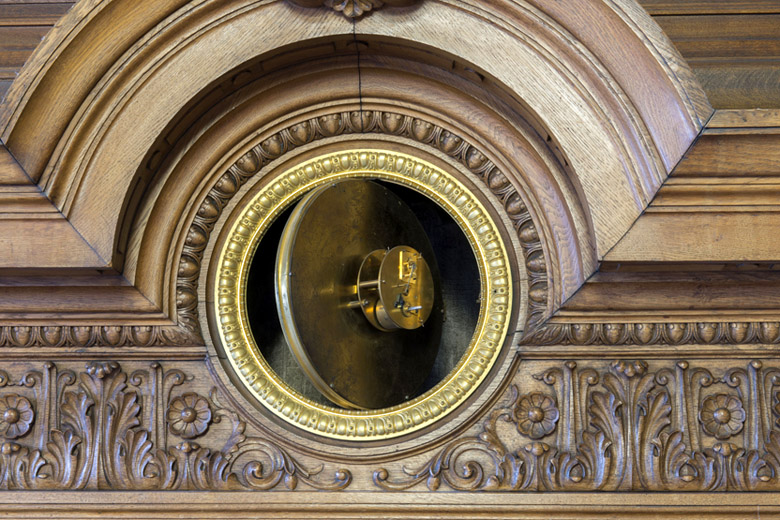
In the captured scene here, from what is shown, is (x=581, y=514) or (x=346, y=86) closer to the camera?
(x=581, y=514)

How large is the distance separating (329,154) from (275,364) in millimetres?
365

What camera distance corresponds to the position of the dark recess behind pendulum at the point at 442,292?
1334mm

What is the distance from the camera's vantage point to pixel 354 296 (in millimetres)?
1319

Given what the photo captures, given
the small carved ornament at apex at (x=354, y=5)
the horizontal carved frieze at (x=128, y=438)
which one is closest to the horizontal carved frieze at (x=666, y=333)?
the horizontal carved frieze at (x=128, y=438)

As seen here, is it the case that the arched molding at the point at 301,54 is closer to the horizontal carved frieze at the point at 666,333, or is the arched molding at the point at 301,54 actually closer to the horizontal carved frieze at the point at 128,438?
the horizontal carved frieze at the point at 666,333

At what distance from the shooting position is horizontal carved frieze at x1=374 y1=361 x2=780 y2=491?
49.1 inches

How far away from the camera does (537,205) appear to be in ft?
4.29

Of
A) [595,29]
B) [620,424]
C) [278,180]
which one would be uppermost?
[595,29]

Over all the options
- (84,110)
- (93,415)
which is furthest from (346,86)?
(93,415)

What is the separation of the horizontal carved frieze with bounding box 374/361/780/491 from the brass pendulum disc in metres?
0.14

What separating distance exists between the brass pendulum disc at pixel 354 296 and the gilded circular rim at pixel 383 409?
27mm

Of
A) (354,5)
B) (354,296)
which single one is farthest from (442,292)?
(354,5)

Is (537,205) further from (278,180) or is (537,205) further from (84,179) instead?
(84,179)

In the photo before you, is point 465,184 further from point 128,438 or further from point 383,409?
point 128,438
